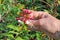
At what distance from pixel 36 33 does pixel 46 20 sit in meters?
0.90

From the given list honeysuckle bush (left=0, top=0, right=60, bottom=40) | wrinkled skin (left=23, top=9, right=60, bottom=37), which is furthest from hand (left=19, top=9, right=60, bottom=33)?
honeysuckle bush (left=0, top=0, right=60, bottom=40)

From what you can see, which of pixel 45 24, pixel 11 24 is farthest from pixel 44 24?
pixel 11 24

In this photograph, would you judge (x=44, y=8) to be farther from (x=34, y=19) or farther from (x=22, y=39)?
(x=34, y=19)

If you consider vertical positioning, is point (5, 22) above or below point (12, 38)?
above

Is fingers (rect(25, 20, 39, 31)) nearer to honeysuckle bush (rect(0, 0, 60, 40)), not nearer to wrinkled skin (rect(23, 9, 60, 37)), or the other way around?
wrinkled skin (rect(23, 9, 60, 37))

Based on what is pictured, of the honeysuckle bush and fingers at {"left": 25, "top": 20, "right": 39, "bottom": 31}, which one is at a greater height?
fingers at {"left": 25, "top": 20, "right": 39, "bottom": 31}

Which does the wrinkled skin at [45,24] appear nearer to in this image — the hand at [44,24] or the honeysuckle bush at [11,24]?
the hand at [44,24]

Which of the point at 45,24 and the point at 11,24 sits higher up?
the point at 45,24

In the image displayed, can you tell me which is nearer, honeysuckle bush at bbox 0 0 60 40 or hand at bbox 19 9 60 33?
hand at bbox 19 9 60 33

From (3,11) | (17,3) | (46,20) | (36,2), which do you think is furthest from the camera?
(36,2)

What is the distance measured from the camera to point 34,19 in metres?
2.00

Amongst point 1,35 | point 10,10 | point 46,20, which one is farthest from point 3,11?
point 46,20

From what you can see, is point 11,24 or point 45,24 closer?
point 45,24

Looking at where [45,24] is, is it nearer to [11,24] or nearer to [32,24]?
[32,24]
